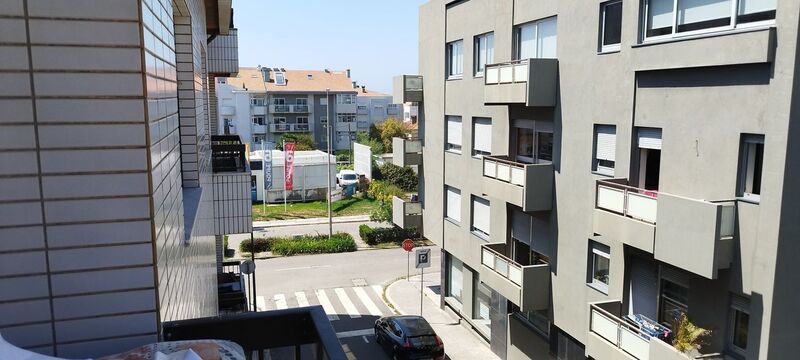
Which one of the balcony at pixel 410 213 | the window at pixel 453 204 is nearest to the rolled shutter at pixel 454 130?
the window at pixel 453 204

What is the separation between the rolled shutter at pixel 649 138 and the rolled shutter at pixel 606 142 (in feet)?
2.41

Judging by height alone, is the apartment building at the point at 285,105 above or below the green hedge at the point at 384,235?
above

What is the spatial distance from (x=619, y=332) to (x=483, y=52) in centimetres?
965

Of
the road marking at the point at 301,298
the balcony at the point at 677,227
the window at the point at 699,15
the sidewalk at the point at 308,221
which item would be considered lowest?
the road marking at the point at 301,298

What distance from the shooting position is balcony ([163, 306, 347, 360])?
3.79m

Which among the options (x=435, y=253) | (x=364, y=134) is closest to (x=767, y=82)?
(x=435, y=253)

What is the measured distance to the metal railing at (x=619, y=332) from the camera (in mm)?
10180

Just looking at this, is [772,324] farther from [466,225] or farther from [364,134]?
[364,134]

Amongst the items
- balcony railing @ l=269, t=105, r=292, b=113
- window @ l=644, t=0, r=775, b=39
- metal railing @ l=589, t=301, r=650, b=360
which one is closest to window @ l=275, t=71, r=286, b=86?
balcony railing @ l=269, t=105, r=292, b=113

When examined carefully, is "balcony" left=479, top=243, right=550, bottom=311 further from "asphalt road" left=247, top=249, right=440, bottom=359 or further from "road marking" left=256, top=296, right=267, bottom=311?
"road marking" left=256, top=296, right=267, bottom=311

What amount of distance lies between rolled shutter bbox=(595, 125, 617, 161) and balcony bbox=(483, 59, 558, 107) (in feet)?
5.81

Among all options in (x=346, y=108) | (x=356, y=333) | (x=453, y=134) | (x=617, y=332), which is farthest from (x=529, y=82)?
(x=346, y=108)

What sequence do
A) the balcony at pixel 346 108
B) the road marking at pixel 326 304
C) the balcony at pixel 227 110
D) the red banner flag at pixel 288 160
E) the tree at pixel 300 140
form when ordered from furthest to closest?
the balcony at pixel 346 108 → the balcony at pixel 227 110 → the tree at pixel 300 140 → the red banner flag at pixel 288 160 → the road marking at pixel 326 304

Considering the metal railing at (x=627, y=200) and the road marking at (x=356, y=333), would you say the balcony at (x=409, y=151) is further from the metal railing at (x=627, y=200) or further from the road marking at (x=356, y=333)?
the metal railing at (x=627, y=200)
